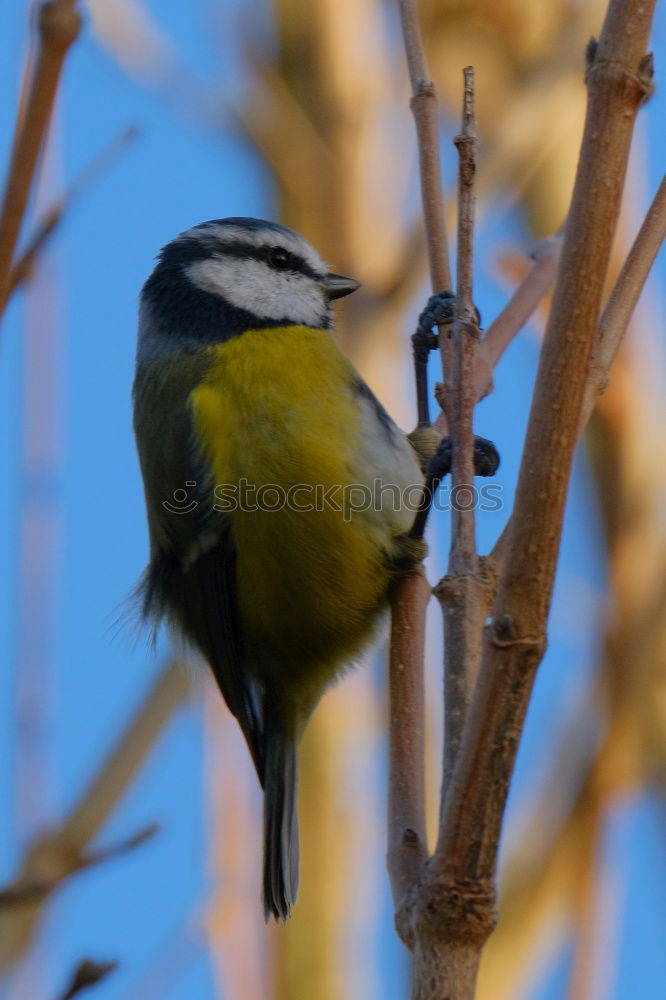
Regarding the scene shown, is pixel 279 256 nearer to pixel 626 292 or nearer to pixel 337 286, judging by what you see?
pixel 337 286

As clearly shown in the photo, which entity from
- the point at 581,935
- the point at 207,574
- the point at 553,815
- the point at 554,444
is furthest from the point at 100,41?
the point at 554,444

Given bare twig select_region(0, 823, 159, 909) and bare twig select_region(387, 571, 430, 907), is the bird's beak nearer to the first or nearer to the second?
bare twig select_region(387, 571, 430, 907)

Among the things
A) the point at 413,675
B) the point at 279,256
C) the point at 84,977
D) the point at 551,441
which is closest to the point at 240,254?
the point at 279,256

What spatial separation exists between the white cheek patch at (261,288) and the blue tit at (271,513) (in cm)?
6

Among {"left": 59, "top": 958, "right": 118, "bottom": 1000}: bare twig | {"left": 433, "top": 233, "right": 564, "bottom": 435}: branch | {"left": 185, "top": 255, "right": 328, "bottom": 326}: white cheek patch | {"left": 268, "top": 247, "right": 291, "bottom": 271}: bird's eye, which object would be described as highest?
{"left": 268, "top": 247, "right": 291, "bottom": 271}: bird's eye

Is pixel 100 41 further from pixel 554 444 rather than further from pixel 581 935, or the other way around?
pixel 554 444

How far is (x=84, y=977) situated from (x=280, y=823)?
1.62 metres

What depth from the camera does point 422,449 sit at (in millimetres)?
2699

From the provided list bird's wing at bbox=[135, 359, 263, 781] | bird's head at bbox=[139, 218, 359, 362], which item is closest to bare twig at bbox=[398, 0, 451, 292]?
bird's wing at bbox=[135, 359, 263, 781]

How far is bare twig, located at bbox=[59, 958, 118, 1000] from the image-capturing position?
0.90 m

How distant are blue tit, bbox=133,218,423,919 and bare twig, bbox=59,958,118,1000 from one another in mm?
1516

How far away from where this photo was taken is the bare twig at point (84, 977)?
0.90 meters

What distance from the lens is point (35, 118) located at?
0.99 metres

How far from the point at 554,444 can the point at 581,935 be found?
5.34 ft
